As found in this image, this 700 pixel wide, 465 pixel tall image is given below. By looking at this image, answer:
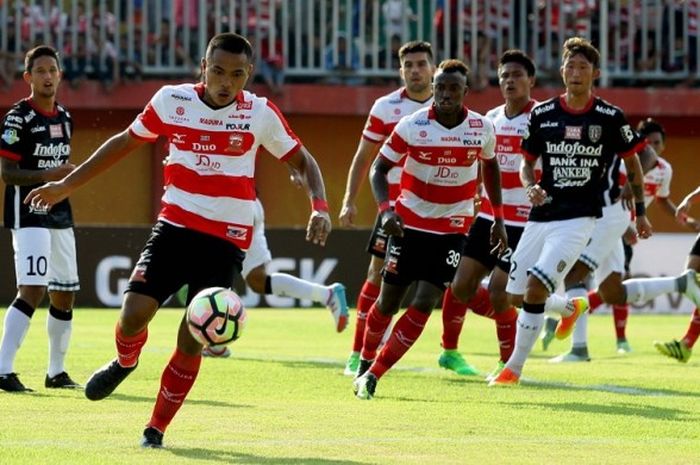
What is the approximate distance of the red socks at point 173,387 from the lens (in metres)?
8.09

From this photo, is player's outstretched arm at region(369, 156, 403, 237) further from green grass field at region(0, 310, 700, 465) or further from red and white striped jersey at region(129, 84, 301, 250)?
red and white striped jersey at region(129, 84, 301, 250)

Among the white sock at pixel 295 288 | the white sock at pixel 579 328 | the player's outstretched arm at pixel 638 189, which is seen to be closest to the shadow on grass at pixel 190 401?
the player's outstretched arm at pixel 638 189

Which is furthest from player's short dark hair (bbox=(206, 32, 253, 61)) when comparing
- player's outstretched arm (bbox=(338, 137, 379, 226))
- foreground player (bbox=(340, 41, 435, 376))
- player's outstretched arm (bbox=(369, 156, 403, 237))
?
foreground player (bbox=(340, 41, 435, 376))

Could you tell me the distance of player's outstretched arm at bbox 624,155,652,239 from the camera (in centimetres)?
1179

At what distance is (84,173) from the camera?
824cm

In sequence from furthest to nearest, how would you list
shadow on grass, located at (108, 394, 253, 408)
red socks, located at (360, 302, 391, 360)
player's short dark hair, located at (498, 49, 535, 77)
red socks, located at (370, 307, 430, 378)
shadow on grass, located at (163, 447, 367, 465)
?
player's short dark hair, located at (498, 49, 535, 77) < red socks, located at (360, 302, 391, 360) < red socks, located at (370, 307, 430, 378) < shadow on grass, located at (108, 394, 253, 408) < shadow on grass, located at (163, 447, 367, 465)

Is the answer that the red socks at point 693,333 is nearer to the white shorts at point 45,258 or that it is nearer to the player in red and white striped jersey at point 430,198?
the player in red and white striped jersey at point 430,198

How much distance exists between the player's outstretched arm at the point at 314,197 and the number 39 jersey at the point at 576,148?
326 cm

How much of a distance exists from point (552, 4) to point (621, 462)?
21127mm

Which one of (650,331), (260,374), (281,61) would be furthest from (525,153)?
(281,61)

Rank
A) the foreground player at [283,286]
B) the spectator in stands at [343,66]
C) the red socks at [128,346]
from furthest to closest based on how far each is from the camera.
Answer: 1. the spectator in stands at [343,66]
2. the foreground player at [283,286]
3. the red socks at [128,346]

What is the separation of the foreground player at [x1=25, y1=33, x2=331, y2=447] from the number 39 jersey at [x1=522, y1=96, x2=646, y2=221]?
341cm

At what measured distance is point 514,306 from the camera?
505 inches

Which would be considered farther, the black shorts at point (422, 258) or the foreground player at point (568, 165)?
the foreground player at point (568, 165)
